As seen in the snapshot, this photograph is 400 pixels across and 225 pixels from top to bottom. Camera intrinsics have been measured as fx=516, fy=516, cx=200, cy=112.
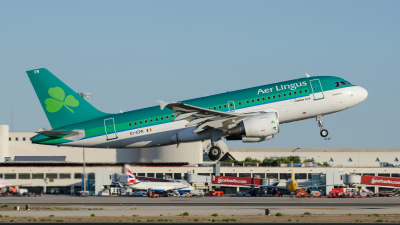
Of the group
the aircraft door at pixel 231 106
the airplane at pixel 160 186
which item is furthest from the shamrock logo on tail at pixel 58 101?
the airplane at pixel 160 186

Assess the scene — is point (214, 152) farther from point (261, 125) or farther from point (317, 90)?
point (317, 90)

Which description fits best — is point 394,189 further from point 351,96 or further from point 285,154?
point 285,154

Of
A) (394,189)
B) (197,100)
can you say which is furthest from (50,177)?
(394,189)

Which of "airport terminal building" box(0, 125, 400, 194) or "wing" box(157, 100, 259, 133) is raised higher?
"wing" box(157, 100, 259, 133)

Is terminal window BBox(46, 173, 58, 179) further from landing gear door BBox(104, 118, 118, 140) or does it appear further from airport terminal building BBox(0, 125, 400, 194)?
landing gear door BBox(104, 118, 118, 140)

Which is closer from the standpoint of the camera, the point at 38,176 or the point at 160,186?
the point at 160,186

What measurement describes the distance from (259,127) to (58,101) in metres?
19.1

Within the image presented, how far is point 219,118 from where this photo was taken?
44219 mm

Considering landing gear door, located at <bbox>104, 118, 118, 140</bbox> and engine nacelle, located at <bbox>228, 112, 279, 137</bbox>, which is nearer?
engine nacelle, located at <bbox>228, 112, 279, 137</bbox>

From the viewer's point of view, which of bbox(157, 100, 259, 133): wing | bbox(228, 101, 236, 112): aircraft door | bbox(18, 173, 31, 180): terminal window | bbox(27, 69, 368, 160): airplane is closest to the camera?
bbox(157, 100, 259, 133): wing

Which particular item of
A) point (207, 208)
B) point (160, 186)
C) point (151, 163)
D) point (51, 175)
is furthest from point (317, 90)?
point (51, 175)

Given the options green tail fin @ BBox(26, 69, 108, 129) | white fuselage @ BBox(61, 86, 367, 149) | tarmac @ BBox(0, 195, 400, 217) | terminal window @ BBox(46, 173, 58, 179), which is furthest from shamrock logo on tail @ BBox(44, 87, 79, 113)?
terminal window @ BBox(46, 173, 58, 179)

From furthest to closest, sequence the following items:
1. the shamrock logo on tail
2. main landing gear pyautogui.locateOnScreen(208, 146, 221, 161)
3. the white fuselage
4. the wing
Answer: the shamrock logo on tail, main landing gear pyautogui.locateOnScreen(208, 146, 221, 161), the white fuselage, the wing

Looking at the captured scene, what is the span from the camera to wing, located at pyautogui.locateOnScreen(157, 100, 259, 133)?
42812mm
